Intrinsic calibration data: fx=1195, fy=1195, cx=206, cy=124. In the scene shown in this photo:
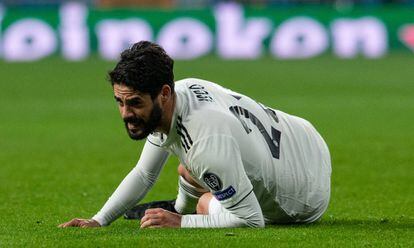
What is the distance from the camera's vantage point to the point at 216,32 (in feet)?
102

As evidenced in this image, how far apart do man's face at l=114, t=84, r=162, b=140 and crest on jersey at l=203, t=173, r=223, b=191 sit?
16.9 inches

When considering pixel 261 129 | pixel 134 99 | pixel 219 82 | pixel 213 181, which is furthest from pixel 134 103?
pixel 219 82

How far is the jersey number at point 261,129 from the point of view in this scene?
7.18 metres

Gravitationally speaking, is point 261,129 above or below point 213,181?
above

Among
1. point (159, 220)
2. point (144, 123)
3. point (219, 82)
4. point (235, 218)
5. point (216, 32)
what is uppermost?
point (144, 123)

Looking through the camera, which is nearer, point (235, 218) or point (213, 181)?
point (213, 181)

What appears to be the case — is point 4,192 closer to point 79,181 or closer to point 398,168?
point 79,181

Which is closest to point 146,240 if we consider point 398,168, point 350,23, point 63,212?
point 63,212

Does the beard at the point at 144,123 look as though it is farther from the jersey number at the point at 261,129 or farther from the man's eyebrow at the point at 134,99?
the jersey number at the point at 261,129

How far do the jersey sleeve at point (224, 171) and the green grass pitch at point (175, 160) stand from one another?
0.66ft

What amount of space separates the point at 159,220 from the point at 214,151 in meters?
0.79

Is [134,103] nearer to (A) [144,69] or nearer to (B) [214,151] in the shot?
(A) [144,69]

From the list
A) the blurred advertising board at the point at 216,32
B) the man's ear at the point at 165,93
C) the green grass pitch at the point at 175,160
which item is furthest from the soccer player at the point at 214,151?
the blurred advertising board at the point at 216,32

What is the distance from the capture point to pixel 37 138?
15.8 metres
